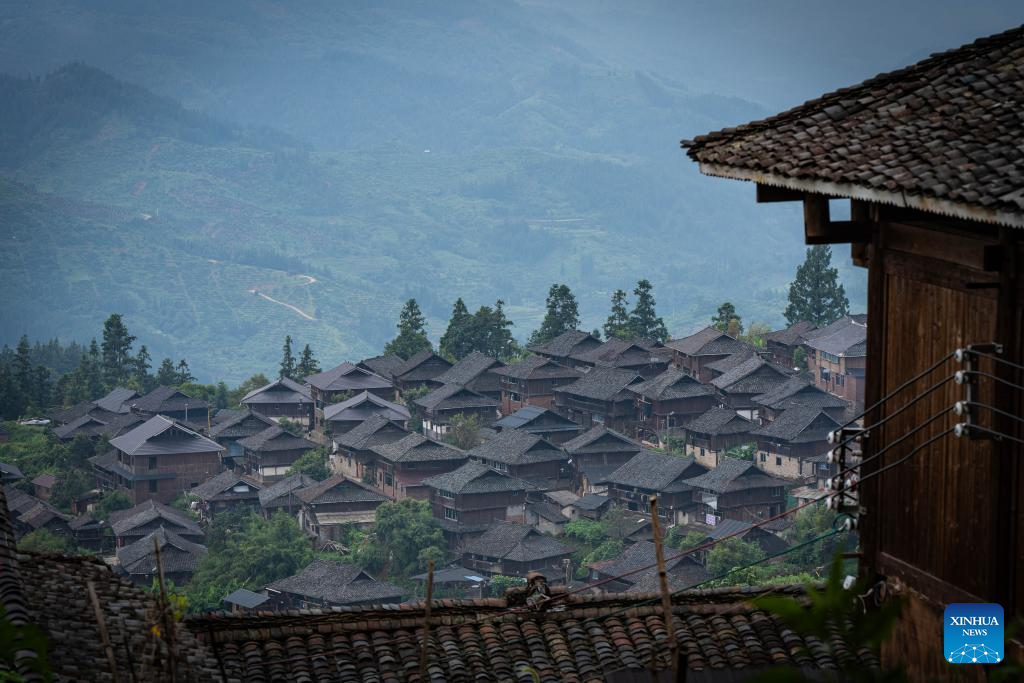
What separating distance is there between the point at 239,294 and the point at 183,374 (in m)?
60.0

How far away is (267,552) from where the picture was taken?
23844 mm

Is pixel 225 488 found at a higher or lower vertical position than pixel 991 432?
lower

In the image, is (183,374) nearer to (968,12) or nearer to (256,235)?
(256,235)

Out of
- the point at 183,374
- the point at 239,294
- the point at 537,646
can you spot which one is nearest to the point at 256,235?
the point at 239,294

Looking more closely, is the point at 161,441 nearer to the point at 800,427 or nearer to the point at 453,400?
the point at 453,400

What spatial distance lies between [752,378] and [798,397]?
1.62 metres

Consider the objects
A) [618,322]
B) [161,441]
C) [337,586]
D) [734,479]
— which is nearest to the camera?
[337,586]

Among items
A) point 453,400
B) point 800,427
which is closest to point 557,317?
point 453,400

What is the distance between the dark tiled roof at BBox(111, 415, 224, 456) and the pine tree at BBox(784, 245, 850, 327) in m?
18.1

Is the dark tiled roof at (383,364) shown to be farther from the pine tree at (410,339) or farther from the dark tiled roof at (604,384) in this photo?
the dark tiled roof at (604,384)

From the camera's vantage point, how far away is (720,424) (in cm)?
2956

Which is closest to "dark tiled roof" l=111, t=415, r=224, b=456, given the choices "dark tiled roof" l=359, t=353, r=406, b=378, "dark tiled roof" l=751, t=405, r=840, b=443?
"dark tiled roof" l=359, t=353, r=406, b=378

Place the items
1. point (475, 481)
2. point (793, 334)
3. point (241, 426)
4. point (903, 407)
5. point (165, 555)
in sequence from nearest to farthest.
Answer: point (903, 407) < point (165, 555) < point (475, 481) < point (241, 426) < point (793, 334)

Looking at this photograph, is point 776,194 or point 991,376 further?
point 776,194
